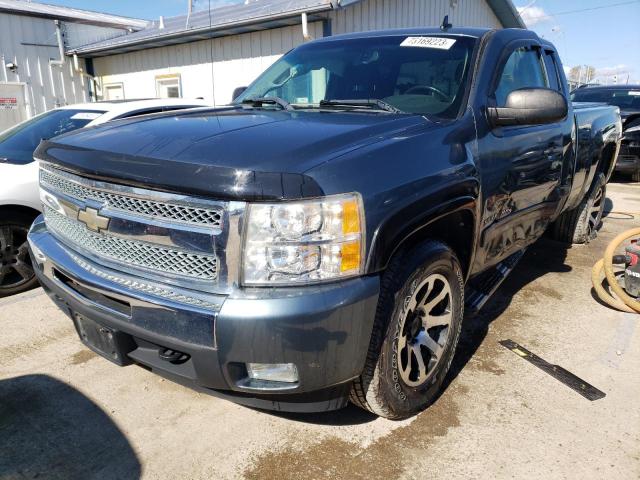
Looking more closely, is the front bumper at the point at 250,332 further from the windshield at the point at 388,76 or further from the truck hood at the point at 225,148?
the windshield at the point at 388,76

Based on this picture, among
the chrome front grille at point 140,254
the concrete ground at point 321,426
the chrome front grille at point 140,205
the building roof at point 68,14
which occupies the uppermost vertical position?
the building roof at point 68,14

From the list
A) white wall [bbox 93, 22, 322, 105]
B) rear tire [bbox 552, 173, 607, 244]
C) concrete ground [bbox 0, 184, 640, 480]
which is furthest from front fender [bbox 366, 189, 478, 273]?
white wall [bbox 93, 22, 322, 105]

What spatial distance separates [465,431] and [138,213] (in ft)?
6.08

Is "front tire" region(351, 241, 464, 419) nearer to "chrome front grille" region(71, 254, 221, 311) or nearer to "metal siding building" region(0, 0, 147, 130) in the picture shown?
"chrome front grille" region(71, 254, 221, 311)

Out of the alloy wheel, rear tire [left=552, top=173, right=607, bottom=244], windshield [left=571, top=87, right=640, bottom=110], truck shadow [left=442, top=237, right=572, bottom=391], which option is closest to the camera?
the alloy wheel

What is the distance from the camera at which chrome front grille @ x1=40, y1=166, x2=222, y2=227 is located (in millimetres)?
1868

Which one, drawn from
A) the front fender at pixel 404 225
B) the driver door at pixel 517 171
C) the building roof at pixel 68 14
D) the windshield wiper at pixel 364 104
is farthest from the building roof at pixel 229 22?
the front fender at pixel 404 225

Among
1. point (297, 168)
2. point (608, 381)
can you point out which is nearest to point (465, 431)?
point (608, 381)

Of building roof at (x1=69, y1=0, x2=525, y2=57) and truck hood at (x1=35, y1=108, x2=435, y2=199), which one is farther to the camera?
building roof at (x1=69, y1=0, x2=525, y2=57)

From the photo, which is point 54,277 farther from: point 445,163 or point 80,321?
point 445,163

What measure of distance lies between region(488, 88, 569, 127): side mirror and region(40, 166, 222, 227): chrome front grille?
175 centimetres

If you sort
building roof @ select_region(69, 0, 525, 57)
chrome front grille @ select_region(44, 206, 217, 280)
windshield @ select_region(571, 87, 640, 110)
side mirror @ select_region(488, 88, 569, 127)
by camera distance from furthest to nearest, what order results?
windshield @ select_region(571, 87, 640, 110) → building roof @ select_region(69, 0, 525, 57) → side mirror @ select_region(488, 88, 569, 127) → chrome front grille @ select_region(44, 206, 217, 280)

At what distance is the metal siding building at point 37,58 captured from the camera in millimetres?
12500

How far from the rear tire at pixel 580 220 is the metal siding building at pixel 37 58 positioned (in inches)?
513
